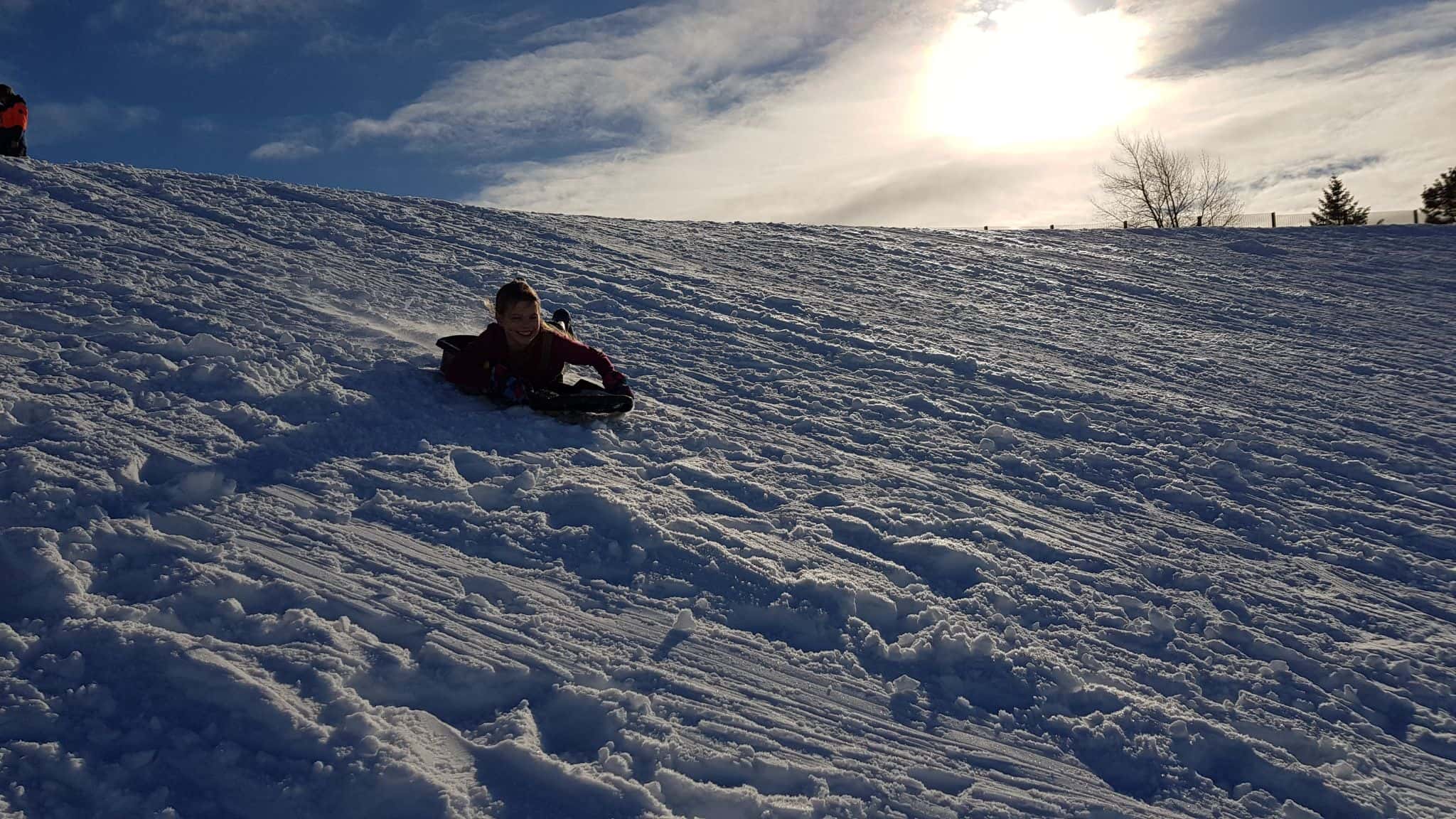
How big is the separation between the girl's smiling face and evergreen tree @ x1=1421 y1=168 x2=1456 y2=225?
4710cm

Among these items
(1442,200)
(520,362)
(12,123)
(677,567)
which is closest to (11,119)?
(12,123)

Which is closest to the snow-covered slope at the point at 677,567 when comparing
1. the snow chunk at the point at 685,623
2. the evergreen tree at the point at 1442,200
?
the snow chunk at the point at 685,623

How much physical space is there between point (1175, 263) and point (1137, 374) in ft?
17.5

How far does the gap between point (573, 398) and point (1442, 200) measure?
4985 cm

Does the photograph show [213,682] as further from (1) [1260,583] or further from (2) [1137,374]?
(2) [1137,374]

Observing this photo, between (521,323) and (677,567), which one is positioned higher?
(521,323)

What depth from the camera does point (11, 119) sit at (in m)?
10.1

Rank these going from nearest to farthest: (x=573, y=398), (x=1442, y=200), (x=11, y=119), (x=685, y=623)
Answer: (x=685, y=623) → (x=573, y=398) → (x=11, y=119) → (x=1442, y=200)

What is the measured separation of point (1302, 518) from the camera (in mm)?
4195

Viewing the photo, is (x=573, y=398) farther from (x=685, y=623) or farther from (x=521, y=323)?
(x=685, y=623)

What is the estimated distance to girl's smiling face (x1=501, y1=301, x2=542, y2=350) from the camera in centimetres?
432

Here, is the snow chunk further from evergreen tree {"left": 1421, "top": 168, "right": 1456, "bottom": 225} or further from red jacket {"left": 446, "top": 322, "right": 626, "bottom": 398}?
evergreen tree {"left": 1421, "top": 168, "right": 1456, "bottom": 225}

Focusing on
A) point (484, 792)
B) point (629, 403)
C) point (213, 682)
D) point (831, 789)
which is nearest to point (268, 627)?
point (213, 682)

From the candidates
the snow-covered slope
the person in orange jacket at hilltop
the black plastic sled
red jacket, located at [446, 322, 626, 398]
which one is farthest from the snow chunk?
the person in orange jacket at hilltop
